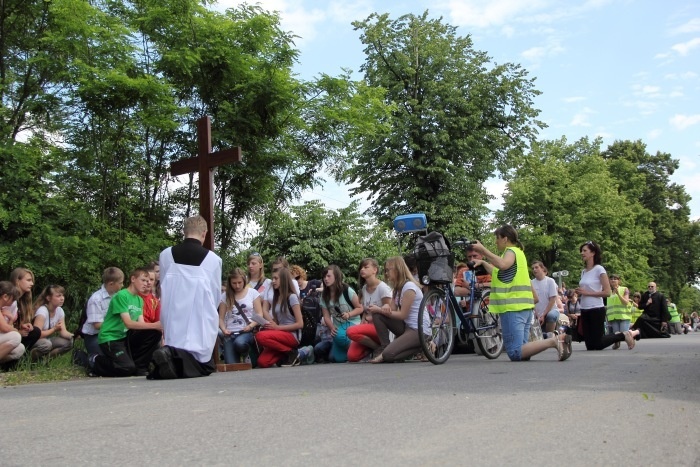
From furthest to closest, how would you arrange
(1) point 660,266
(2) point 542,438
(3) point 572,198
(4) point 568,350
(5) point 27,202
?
(1) point 660,266
(3) point 572,198
(5) point 27,202
(4) point 568,350
(2) point 542,438

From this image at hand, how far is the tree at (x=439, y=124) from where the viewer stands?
125 feet

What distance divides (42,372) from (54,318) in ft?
7.38

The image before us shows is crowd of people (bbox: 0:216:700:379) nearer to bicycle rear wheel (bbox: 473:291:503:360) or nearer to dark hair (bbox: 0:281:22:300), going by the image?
dark hair (bbox: 0:281:22:300)

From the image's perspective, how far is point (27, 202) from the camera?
46.2 feet

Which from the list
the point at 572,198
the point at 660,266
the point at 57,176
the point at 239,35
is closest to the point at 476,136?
the point at 572,198

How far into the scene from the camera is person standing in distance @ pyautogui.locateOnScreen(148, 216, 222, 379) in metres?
8.91

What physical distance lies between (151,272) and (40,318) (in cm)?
248

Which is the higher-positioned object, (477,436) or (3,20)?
(3,20)

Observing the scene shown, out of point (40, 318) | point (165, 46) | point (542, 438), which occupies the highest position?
point (165, 46)

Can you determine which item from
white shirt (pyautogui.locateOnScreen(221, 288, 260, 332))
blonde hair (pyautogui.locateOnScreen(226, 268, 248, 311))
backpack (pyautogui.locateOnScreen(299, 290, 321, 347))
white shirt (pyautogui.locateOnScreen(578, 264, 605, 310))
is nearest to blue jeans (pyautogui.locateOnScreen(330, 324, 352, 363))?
backpack (pyautogui.locateOnScreen(299, 290, 321, 347))

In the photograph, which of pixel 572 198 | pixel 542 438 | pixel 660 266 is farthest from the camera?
pixel 660 266

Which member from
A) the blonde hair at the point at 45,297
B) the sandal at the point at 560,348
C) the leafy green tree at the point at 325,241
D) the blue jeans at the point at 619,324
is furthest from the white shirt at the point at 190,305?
the leafy green tree at the point at 325,241

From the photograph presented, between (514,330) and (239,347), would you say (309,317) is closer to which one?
(239,347)

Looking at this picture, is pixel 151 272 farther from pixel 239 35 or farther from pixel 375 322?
pixel 239 35
